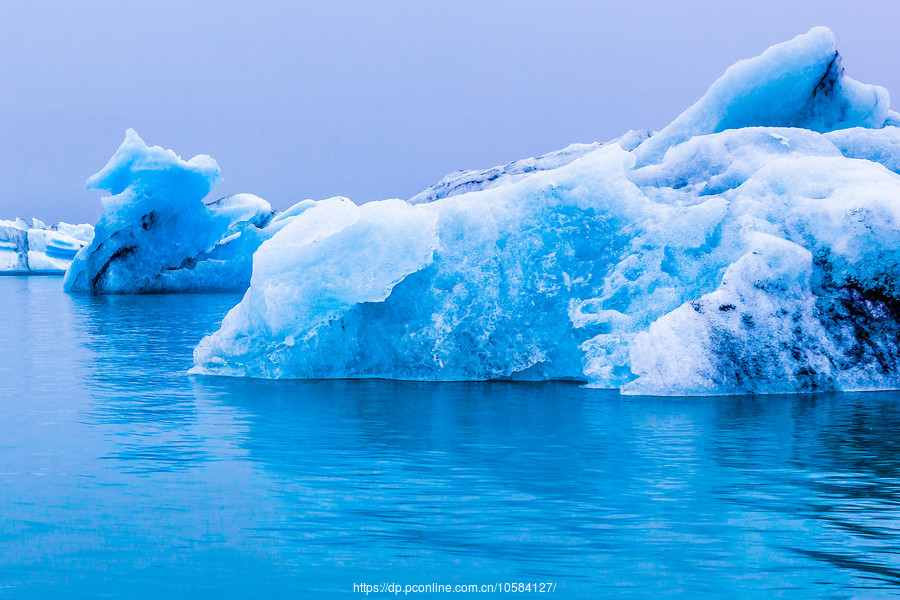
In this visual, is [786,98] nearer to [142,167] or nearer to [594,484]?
[594,484]

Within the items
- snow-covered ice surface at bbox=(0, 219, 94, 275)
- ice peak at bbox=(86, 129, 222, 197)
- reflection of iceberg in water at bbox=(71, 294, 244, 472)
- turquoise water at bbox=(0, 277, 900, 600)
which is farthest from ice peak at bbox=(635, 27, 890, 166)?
snow-covered ice surface at bbox=(0, 219, 94, 275)

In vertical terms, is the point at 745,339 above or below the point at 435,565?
above

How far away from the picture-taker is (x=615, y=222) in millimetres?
9695

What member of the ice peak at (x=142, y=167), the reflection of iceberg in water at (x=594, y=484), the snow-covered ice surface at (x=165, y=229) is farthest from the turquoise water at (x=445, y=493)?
the snow-covered ice surface at (x=165, y=229)

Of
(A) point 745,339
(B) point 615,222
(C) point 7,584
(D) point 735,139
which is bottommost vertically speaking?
(C) point 7,584

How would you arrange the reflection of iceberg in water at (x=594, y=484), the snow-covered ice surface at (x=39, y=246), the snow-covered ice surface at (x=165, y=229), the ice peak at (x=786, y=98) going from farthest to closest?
1. the snow-covered ice surface at (x=39, y=246)
2. the snow-covered ice surface at (x=165, y=229)
3. the ice peak at (x=786, y=98)
4. the reflection of iceberg in water at (x=594, y=484)

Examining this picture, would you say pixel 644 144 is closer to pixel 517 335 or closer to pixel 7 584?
pixel 517 335

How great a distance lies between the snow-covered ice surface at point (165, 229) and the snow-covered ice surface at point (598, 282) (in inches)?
622

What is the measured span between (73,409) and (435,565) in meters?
5.27

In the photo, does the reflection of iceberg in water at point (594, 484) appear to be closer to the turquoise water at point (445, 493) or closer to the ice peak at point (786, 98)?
the turquoise water at point (445, 493)

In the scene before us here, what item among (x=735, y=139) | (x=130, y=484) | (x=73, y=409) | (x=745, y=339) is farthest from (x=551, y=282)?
(x=130, y=484)

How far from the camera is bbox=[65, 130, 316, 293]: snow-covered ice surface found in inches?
979

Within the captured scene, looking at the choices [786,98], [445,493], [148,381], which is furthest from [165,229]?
[445,493]

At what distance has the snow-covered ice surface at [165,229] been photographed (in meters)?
24.9
